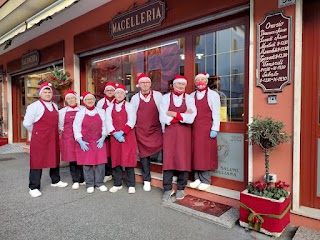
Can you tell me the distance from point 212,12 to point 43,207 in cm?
347

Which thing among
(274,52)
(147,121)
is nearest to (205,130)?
(147,121)

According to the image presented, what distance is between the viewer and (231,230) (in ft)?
8.97

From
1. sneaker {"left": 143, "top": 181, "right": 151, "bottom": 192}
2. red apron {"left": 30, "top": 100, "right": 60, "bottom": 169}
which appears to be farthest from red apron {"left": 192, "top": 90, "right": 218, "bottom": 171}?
red apron {"left": 30, "top": 100, "right": 60, "bottom": 169}

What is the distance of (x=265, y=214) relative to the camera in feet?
8.45

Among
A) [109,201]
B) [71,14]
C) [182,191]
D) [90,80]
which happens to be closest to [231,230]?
[182,191]

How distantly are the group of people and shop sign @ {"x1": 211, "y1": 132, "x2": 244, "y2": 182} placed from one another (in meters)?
0.20

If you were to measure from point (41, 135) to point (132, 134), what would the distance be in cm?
138

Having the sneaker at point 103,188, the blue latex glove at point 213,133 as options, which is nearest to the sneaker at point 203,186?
the blue latex glove at point 213,133

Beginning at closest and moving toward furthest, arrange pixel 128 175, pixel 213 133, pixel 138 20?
pixel 213 133, pixel 128 175, pixel 138 20

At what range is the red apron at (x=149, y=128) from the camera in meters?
3.82

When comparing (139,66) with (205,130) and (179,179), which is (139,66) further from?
(179,179)

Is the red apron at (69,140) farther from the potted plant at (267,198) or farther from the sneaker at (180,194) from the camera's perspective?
the potted plant at (267,198)

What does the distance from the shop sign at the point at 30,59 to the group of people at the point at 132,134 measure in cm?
351

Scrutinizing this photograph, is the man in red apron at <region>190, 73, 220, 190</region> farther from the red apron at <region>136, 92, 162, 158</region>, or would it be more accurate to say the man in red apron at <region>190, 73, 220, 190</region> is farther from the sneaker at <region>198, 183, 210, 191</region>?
the red apron at <region>136, 92, 162, 158</region>
